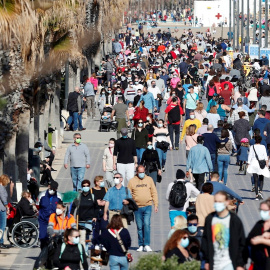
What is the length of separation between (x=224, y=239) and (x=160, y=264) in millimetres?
842

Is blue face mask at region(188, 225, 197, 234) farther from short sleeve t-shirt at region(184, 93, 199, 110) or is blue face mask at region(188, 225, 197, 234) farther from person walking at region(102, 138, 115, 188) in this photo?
short sleeve t-shirt at region(184, 93, 199, 110)

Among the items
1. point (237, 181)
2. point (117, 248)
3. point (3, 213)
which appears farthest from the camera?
point (237, 181)

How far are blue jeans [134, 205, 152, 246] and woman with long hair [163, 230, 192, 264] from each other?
4.82 meters

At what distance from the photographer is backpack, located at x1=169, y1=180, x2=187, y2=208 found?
17734mm

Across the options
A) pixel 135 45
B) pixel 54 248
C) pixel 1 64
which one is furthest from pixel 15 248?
pixel 135 45

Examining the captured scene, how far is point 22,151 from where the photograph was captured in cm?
2458

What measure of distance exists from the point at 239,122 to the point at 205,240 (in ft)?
49.3

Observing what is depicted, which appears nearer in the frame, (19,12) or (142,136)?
(19,12)

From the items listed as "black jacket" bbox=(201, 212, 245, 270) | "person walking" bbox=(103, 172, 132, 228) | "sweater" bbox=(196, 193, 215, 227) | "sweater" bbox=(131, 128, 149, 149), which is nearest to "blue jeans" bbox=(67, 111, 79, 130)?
"sweater" bbox=(131, 128, 149, 149)

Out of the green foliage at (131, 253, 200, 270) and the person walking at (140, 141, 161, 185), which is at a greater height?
the person walking at (140, 141, 161, 185)

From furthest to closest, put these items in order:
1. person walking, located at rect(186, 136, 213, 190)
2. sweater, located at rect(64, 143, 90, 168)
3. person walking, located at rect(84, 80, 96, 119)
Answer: person walking, located at rect(84, 80, 96, 119), sweater, located at rect(64, 143, 90, 168), person walking, located at rect(186, 136, 213, 190)

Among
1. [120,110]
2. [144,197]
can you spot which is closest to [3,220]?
[144,197]

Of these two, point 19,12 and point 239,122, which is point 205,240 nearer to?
point 19,12

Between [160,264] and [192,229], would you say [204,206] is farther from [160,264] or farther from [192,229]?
[160,264]
